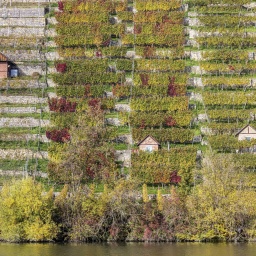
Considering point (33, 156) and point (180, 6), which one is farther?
point (180, 6)

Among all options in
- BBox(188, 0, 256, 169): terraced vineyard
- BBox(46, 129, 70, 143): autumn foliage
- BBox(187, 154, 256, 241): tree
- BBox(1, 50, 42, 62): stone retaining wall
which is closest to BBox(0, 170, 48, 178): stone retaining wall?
BBox(46, 129, 70, 143): autumn foliage

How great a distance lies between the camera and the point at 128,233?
59219 millimetres

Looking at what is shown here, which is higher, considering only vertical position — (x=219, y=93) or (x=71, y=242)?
(x=219, y=93)

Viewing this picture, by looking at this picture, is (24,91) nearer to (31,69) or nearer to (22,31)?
(31,69)

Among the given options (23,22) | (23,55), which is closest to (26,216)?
(23,55)

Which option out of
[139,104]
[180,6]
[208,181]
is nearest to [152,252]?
[208,181]

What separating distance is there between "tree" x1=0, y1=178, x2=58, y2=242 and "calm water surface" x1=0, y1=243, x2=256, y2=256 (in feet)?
4.96

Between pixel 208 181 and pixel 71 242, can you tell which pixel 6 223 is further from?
pixel 208 181

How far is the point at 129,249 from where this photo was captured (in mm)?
53562

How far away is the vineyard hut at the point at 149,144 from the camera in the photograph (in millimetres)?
71688

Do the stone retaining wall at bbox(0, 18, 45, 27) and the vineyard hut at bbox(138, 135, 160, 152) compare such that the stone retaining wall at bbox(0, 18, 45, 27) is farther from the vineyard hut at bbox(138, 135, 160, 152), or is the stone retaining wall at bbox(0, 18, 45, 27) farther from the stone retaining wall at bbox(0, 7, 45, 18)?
the vineyard hut at bbox(138, 135, 160, 152)

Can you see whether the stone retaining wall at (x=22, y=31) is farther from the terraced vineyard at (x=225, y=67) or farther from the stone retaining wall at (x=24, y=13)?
the terraced vineyard at (x=225, y=67)

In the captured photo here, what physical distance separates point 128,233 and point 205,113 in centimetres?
2219

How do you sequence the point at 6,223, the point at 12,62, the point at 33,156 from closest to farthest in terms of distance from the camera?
the point at 6,223 < the point at 33,156 < the point at 12,62
